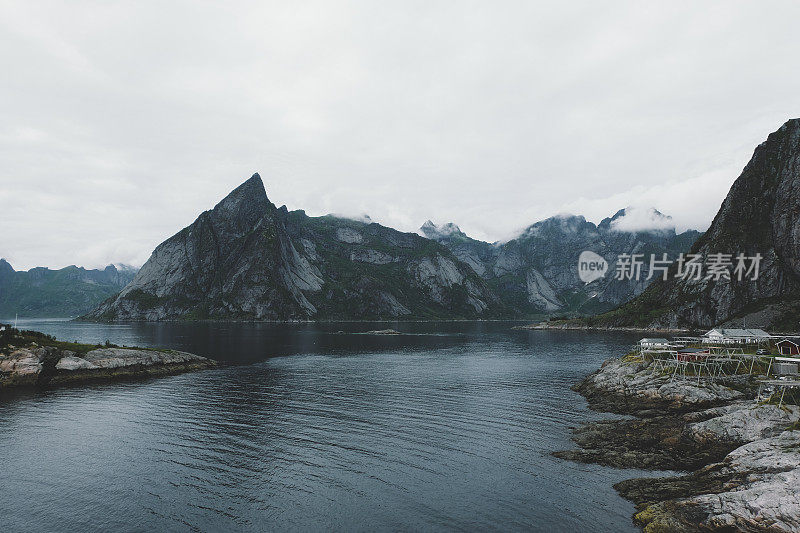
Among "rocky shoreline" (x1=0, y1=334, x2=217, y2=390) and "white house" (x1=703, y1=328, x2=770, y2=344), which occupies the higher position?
"white house" (x1=703, y1=328, x2=770, y2=344)

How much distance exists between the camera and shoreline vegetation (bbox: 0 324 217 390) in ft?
247

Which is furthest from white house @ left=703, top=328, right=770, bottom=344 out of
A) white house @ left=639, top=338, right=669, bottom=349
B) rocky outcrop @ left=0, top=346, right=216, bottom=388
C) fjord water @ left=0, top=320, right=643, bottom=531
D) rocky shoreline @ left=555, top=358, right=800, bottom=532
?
rocky outcrop @ left=0, top=346, right=216, bottom=388

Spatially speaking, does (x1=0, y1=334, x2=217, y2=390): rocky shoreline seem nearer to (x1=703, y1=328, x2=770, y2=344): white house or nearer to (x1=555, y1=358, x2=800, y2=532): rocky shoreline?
(x1=555, y1=358, x2=800, y2=532): rocky shoreline

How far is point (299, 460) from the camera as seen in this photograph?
38.1m

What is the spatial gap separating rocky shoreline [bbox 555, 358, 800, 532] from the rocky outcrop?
86735mm

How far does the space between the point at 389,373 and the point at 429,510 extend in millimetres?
66944

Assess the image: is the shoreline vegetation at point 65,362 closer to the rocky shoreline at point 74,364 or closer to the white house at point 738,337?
the rocky shoreline at point 74,364

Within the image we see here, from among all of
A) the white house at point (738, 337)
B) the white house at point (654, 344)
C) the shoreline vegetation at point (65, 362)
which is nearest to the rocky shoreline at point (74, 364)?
the shoreline vegetation at point (65, 362)

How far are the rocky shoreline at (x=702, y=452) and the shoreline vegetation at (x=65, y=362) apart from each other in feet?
284

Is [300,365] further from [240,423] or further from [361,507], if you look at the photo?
[361,507]

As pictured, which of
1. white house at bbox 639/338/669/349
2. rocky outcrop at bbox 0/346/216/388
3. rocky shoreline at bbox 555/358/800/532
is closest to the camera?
rocky shoreline at bbox 555/358/800/532

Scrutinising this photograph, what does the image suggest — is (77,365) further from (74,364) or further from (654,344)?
(654,344)

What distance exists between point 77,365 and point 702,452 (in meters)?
99.9

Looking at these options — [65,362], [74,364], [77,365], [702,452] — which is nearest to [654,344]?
[702,452]
